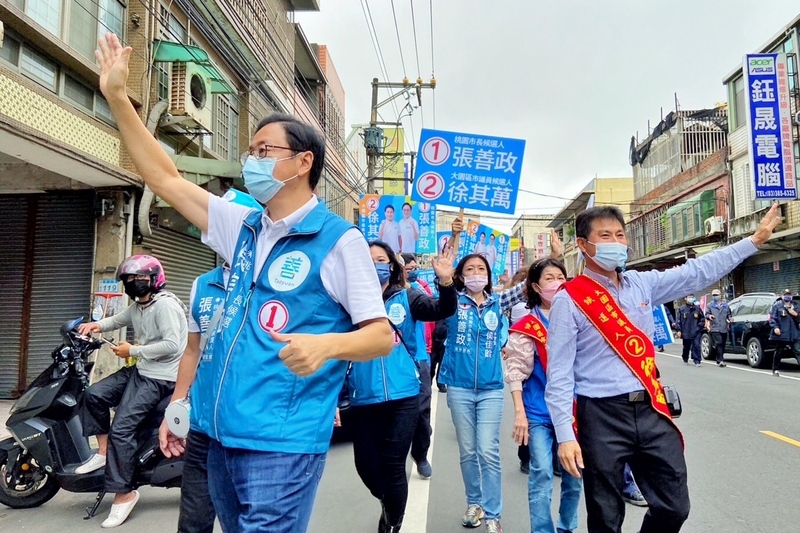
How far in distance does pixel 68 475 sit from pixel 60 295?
5743mm

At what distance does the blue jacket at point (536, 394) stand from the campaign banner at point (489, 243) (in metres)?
10.2

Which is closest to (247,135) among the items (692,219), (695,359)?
(695,359)

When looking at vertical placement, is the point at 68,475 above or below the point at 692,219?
below

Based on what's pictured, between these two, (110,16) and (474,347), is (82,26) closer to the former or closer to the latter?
(110,16)

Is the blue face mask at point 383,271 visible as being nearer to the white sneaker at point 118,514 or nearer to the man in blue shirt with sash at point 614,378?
the man in blue shirt with sash at point 614,378

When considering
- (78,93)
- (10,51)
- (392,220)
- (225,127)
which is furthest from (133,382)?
(225,127)

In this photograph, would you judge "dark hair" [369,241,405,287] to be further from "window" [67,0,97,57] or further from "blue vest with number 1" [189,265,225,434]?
"window" [67,0,97,57]

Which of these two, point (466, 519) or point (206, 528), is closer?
point (206, 528)

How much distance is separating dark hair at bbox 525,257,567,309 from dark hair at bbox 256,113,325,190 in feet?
7.81

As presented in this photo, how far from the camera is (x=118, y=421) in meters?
4.12

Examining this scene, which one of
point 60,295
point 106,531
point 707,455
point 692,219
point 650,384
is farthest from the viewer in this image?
point 692,219

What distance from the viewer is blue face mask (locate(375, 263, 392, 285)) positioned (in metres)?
3.91

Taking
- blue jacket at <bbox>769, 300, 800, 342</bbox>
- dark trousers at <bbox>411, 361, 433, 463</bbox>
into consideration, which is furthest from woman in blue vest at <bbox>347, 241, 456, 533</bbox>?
blue jacket at <bbox>769, 300, 800, 342</bbox>

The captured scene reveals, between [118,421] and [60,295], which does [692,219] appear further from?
[118,421]
